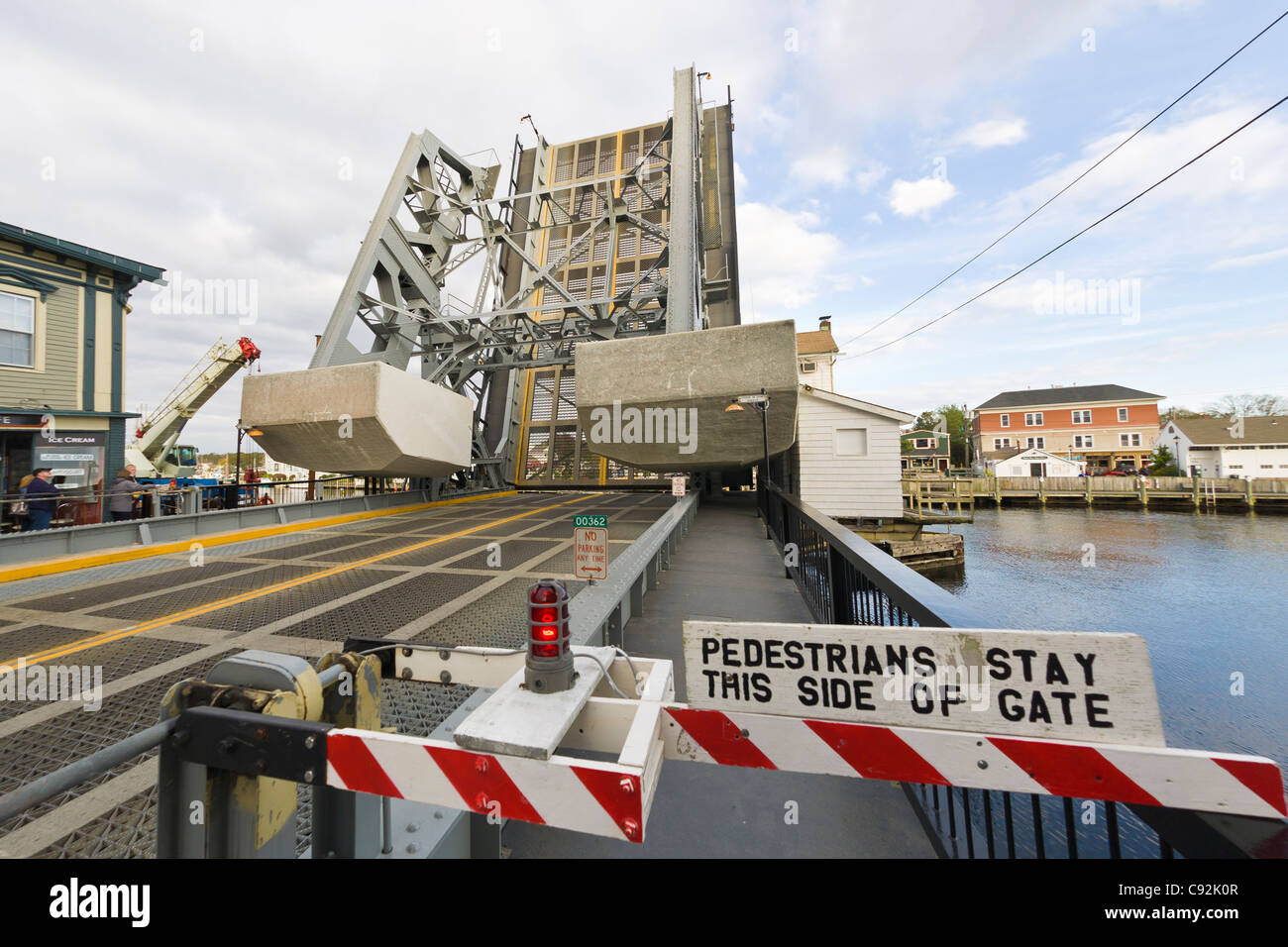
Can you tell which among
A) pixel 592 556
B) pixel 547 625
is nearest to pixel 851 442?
pixel 592 556

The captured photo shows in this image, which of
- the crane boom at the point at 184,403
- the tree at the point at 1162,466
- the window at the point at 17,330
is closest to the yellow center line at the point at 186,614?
the window at the point at 17,330

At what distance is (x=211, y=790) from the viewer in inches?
53.5

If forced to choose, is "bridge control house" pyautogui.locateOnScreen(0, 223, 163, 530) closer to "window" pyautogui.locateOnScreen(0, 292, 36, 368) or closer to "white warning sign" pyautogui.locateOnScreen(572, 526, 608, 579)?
"window" pyautogui.locateOnScreen(0, 292, 36, 368)

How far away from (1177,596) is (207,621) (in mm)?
25972

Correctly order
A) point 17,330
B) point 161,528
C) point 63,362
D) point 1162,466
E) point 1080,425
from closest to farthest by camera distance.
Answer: point 161,528 < point 17,330 < point 63,362 < point 1162,466 < point 1080,425

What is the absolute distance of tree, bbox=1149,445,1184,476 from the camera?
141 feet

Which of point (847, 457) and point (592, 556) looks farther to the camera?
point (847, 457)

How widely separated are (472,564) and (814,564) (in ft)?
13.6

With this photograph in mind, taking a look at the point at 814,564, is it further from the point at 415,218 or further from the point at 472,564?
the point at 415,218

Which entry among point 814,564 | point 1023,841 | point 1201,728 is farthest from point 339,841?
point 1201,728

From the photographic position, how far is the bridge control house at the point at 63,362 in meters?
10.4

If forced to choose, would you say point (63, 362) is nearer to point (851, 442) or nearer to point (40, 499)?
point (40, 499)

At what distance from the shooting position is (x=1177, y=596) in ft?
55.7

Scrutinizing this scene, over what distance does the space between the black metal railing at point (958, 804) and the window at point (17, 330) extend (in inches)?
646
